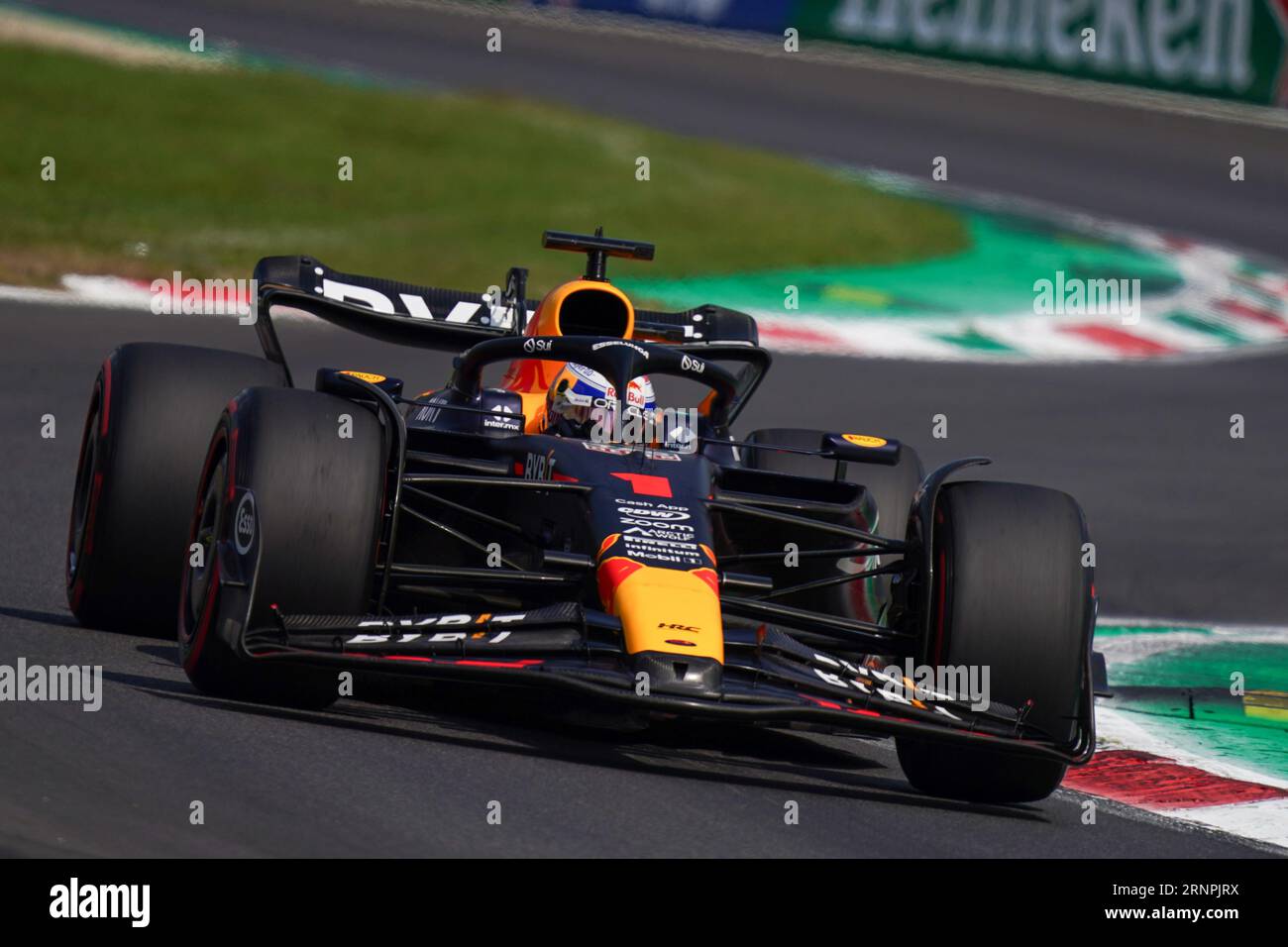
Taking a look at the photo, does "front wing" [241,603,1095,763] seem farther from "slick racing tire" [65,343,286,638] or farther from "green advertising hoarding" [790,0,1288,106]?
"green advertising hoarding" [790,0,1288,106]

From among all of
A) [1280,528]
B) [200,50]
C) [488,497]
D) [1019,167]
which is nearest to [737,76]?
[1019,167]

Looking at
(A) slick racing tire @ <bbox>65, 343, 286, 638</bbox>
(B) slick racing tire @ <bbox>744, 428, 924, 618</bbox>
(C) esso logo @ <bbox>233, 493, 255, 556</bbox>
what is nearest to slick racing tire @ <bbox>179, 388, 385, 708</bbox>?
(C) esso logo @ <bbox>233, 493, 255, 556</bbox>

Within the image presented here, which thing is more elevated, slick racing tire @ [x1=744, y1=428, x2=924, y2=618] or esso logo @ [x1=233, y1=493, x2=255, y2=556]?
slick racing tire @ [x1=744, y1=428, x2=924, y2=618]

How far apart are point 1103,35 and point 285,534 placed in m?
23.1

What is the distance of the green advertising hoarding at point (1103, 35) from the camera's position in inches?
1061

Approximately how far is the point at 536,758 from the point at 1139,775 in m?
2.18

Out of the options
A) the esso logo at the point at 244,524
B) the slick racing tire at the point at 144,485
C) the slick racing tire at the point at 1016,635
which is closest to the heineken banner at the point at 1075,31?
the slick racing tire at the point at 1016,635

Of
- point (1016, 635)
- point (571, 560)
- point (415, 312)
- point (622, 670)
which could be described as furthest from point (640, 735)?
point (415, 312)

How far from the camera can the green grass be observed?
1806cm

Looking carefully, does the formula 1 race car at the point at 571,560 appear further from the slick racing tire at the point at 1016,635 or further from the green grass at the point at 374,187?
the green grass at the point at 374,187

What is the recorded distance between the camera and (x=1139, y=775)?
7418 mm

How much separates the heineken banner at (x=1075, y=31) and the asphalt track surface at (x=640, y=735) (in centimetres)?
306
